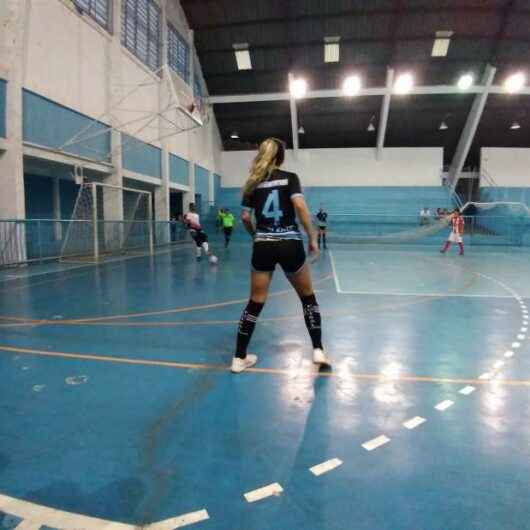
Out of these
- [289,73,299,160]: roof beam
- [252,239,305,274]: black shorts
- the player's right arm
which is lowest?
[252,239,305,274]: black shorts

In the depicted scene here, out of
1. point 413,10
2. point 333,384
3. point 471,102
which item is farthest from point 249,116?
point 333,384

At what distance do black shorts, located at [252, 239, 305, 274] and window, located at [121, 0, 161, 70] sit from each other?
658 inches

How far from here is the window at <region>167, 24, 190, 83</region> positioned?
66.8 ft

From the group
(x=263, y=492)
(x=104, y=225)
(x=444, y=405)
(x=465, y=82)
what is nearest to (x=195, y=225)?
(x=104, y=225)

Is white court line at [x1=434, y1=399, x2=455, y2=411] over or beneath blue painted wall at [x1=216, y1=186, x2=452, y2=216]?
beneath

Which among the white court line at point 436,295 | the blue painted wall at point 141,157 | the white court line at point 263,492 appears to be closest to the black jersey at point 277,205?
the white court line at point 263,492

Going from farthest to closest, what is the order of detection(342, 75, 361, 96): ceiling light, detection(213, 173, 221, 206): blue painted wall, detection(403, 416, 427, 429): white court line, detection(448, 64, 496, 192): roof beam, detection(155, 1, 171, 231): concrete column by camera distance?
detection(213, 173, 221, 206): blue painted wall < detection(342, 75, 361, 96): ceiling light < detection(448, 64, 496, 192): roof beam < detection(155, 1, 171, 231): concrete column < detection(403, 416, 427, 429): white court line

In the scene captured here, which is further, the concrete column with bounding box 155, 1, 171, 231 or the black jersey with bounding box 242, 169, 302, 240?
the concrete column with bounding box 155, 1, 171, 231

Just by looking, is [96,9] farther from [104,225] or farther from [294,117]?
[294,117]

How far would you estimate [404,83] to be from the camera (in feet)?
77.6

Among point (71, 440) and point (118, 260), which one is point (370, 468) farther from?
point (118, 260)

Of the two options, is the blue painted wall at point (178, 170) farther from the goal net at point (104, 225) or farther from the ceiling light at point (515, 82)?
the ceiling light at point (515, 82)

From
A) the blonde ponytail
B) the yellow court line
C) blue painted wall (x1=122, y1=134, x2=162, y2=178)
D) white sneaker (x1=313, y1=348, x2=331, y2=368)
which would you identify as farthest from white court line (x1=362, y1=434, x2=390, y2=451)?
blue painted wall (x1=122, y1=134, x2=162, y2=178)

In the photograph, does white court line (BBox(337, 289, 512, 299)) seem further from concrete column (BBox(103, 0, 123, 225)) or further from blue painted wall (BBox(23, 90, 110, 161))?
concrete column (BBox(103, 0, 123, 225))
